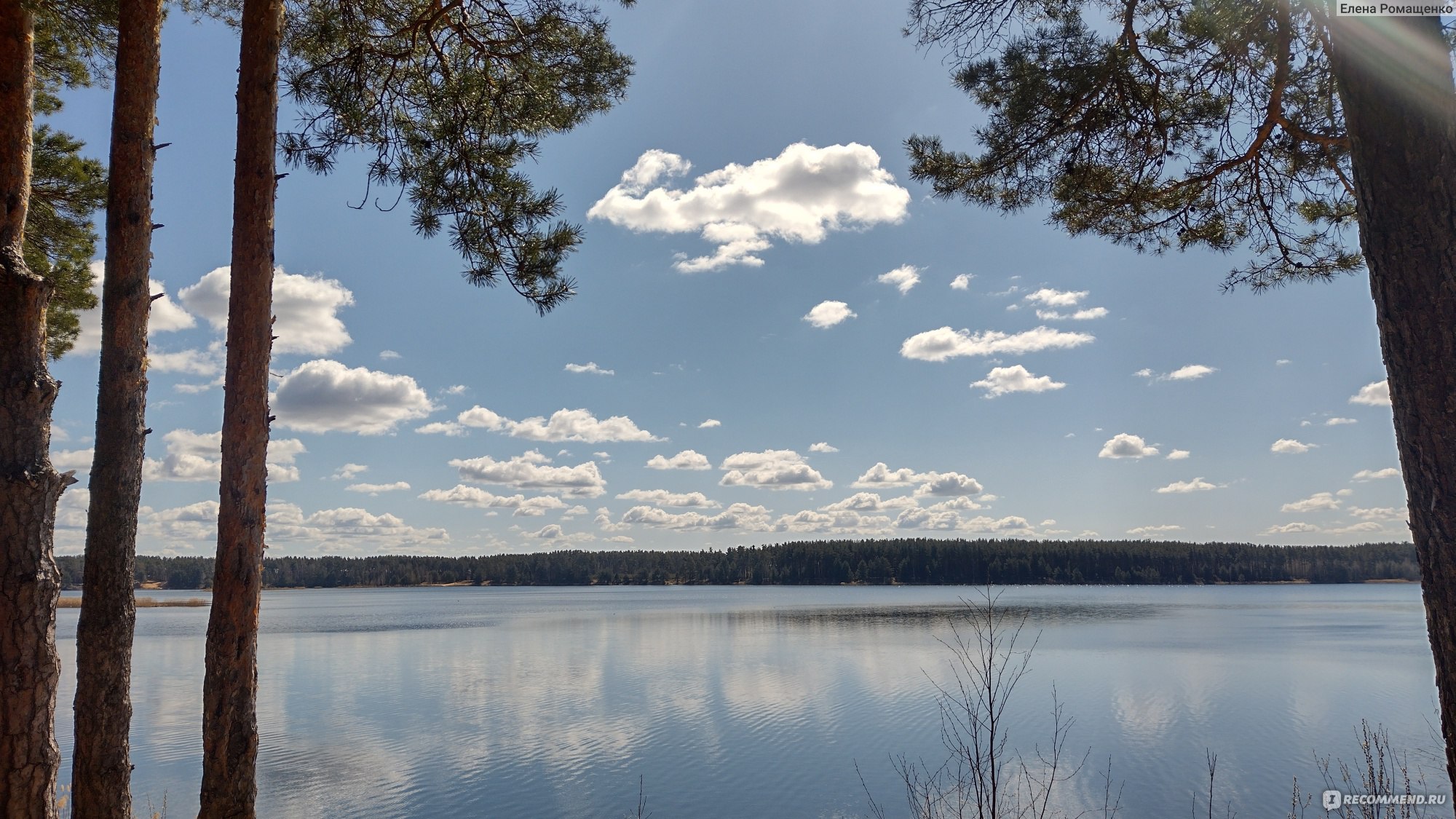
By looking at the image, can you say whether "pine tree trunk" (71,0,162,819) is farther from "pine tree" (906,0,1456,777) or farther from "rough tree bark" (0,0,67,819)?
"pine tree" (906,0,1456,777)

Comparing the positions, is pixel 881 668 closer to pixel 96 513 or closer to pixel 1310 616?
pixel 96 513

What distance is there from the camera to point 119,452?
4.46 m

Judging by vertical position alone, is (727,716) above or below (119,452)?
below

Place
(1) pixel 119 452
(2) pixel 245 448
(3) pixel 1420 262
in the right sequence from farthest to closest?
(2) pixel 245 448 → (1) pixel 119 452 → (3) pixel 1420 262

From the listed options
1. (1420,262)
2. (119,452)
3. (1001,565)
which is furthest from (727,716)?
(1001,565)

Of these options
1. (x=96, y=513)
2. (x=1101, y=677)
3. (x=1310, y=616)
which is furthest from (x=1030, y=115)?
(x=1310, y=616)

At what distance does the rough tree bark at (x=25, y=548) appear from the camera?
3.71 metres

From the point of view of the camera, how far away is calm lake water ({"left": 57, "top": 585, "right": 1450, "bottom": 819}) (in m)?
11.0

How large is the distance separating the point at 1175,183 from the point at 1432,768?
30.9 ft

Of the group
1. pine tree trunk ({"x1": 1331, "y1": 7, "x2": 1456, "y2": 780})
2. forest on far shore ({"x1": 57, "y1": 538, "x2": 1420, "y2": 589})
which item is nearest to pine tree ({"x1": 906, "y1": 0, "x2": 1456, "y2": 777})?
pine tree trunk ({"x1": 1331, "y1": 7, "x2": 1456, "y2": 780})

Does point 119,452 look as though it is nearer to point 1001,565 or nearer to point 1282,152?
point 1282,152

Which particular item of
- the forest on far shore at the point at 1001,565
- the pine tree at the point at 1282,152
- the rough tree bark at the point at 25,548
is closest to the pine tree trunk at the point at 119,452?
the rough tree bark at the point at 25,548

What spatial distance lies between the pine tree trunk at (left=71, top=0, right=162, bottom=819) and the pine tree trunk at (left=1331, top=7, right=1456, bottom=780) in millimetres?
5254

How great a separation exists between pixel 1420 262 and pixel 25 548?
5270 mm
